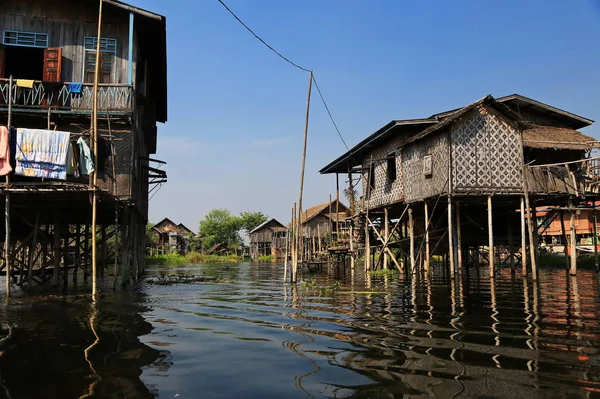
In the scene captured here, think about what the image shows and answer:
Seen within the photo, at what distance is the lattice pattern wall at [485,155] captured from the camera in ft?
54.5

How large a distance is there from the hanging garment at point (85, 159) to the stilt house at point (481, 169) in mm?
11236

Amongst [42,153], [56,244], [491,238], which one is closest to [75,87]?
[42,153]

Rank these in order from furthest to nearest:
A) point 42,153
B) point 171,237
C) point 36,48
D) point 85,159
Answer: point 171,237 → point 36,48 → point 85,159 → point 42,153

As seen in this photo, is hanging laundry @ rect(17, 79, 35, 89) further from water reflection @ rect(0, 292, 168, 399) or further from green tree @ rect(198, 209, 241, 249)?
green tree @ rect(198, 209, 241, 249)

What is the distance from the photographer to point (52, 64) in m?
14.0

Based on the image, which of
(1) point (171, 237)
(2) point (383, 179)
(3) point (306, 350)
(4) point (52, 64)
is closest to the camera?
(3) point (306, 350)

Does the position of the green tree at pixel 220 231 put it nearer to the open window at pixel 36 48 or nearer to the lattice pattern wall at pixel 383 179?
the lattice pattern wall at pixel 383 179

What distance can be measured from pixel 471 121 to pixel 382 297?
344 inches

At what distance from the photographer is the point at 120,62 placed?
1449 centimetres

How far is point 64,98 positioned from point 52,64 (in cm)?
117

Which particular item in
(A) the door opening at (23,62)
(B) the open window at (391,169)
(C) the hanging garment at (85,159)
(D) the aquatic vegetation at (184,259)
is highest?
(A) the door opening at (23,62)

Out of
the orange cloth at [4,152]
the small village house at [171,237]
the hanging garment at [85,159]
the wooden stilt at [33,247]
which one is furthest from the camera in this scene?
the small village house at [171,237]

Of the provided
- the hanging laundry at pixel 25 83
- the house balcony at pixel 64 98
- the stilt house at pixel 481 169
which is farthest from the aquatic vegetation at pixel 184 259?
the hanging laundry at pixel 25 83

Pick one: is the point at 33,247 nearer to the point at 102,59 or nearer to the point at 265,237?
the point at 102,59
